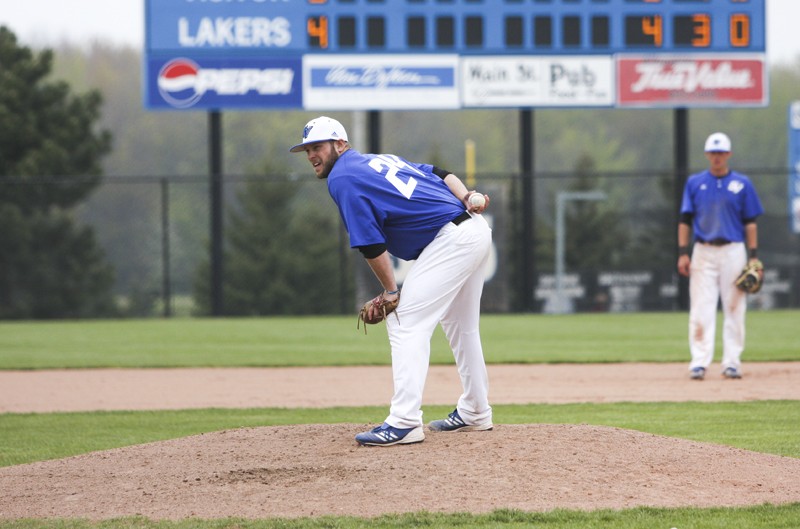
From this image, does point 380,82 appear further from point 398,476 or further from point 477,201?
point 398,476

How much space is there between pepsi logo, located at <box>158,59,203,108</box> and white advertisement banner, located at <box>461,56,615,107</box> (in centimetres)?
468

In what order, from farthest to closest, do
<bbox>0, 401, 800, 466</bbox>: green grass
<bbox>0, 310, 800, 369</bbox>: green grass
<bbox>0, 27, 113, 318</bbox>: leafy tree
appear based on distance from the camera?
<bbox>0, 27, 113, 318</bbox>: leafy tree < <bbox>0, 310, 800, 369</bbox>: green grass < <bbox>0, 401, 800, 466</bbox>: green grass

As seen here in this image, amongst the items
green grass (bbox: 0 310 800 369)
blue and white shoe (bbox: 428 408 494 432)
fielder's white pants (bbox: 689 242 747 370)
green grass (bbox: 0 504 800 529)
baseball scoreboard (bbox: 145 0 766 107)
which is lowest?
green grass (bbox: 0 310 800 369)

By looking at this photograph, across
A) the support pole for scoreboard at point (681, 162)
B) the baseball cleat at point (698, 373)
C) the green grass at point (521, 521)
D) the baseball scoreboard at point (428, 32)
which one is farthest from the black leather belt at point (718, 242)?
the support pole for scoreboard at point (681, 162)

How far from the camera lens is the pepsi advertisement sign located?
2120cm

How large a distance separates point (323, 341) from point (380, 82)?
268 inches

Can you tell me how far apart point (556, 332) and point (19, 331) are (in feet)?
26.3

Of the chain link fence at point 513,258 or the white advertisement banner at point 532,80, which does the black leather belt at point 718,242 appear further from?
the white advertisement banner at point 532,80

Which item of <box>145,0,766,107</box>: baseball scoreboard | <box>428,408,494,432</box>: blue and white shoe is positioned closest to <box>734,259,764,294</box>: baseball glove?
<box>428,408,494,432</box>: blue and white shoe

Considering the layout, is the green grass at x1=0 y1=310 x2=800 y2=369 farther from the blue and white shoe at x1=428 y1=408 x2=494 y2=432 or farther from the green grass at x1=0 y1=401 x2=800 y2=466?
the blue and white shoe at x1=428 y1=408 x2=494 y2=432

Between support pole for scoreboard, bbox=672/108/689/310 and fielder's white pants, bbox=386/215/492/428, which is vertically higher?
support pole for scoreboard, bbox=672/108/689/310

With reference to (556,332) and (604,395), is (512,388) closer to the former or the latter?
(604,395)

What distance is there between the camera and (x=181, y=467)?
20.1ft

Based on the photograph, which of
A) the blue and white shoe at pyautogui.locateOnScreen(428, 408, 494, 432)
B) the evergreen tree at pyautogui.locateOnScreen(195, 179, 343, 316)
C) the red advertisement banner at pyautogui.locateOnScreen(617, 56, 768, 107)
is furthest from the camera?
the evergreen tree at pyautogui.locateOnScreen(195, 179, 343, 316)
